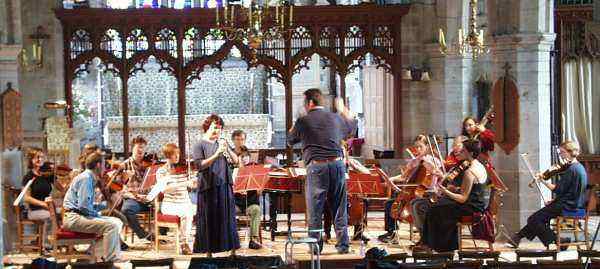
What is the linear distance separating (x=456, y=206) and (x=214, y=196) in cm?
250

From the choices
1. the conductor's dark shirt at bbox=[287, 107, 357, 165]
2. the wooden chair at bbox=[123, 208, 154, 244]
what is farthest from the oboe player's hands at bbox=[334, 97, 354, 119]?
the wooden chair at bbox=[123, 208, 154, 244]

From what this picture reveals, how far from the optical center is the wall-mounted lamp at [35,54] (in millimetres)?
17922

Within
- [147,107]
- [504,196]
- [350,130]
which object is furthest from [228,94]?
[350,130]

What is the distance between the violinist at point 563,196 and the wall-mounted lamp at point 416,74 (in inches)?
246

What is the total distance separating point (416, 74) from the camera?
1894cm

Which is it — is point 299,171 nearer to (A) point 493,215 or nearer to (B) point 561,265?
(A) point 493,215

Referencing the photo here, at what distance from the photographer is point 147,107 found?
86.6 ft

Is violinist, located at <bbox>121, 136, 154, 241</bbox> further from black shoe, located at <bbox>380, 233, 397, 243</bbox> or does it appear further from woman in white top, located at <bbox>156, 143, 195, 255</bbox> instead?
black shoe, located at <bbox>380, 233, 397, 243</bbox>

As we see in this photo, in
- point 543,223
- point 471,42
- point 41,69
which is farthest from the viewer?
point 41,69

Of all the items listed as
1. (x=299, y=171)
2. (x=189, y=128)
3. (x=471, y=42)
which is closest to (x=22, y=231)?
(x=299, y=171)

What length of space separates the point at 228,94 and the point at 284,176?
543 inches

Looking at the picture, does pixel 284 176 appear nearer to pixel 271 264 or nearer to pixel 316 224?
pixel 316 224

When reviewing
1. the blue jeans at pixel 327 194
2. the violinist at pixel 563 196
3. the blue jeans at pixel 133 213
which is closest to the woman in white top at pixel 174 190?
the blue jeans at pixel 133 213

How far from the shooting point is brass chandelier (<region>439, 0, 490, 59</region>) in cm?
1527
